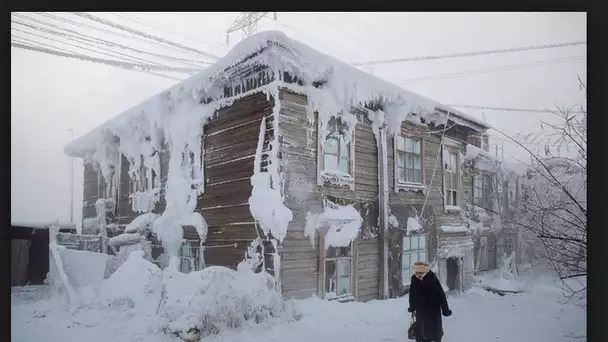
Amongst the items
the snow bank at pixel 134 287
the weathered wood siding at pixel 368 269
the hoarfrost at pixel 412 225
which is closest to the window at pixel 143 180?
the snow bank at pixel 134 287

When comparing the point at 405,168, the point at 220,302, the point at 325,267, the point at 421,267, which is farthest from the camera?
the point at 405,168

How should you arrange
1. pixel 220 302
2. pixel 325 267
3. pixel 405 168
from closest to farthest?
pixel 220 302, pixel 325 267, pixel 405 168

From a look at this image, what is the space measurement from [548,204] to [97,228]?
2.83 meters

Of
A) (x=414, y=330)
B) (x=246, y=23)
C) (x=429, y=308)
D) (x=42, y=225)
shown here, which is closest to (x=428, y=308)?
(x=429, y=308)

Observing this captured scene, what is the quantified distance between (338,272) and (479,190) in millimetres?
1096

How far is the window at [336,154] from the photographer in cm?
332

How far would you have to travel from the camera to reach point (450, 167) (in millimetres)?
3594

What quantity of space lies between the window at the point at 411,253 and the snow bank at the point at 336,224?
0.34 meters

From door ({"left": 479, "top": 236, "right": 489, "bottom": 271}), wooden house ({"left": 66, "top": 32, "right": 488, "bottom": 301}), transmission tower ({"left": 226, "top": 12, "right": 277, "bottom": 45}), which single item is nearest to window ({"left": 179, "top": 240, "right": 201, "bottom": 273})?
wooden house ({"left": 66, "top": 32, "right": 488, "bottom": 301})

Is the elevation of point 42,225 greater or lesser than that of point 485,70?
lesser

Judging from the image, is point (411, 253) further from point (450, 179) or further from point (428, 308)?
point (450, 179)

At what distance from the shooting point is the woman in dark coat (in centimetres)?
327

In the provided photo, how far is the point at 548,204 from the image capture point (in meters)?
3.51

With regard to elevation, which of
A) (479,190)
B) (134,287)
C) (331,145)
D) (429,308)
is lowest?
(429,308)
